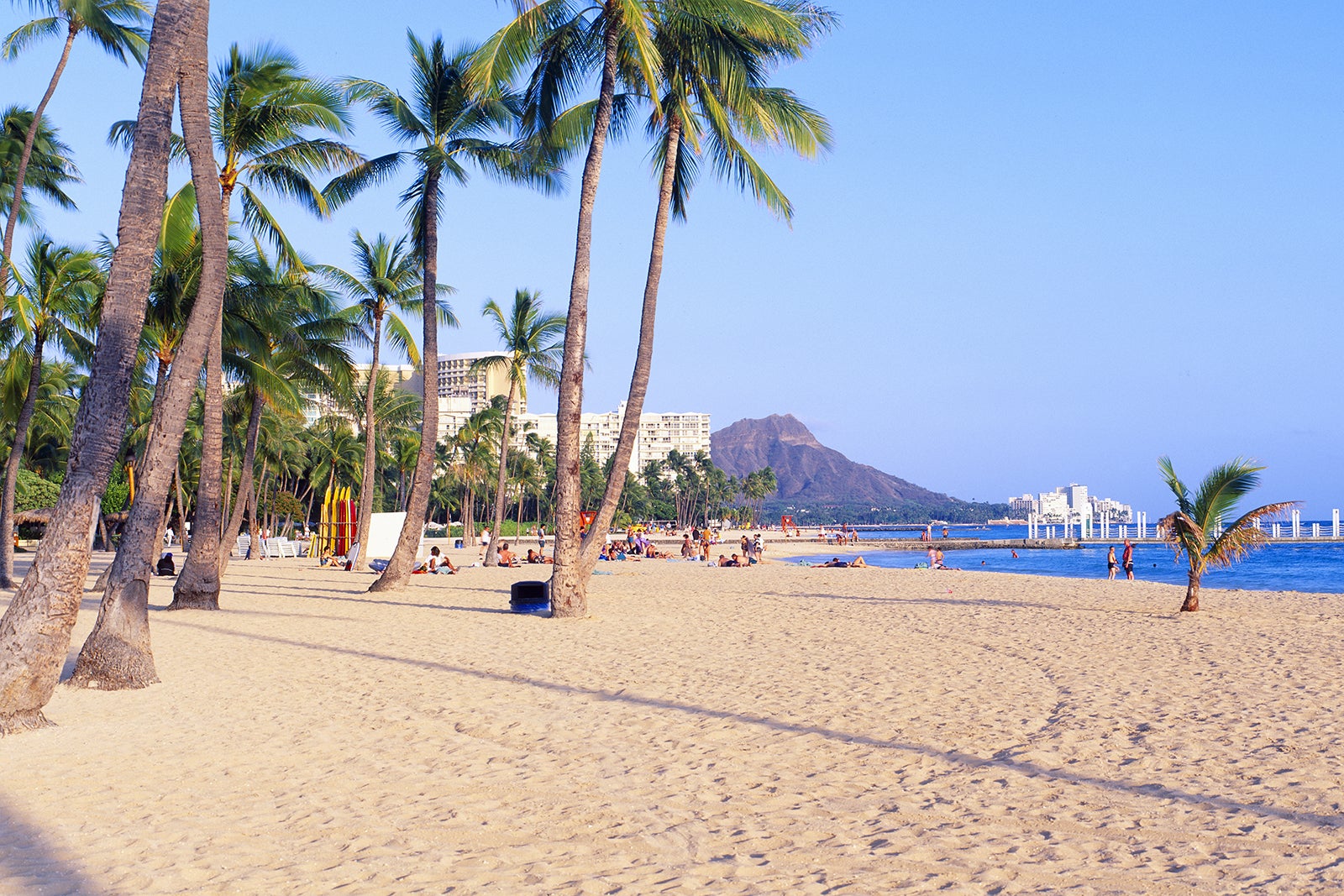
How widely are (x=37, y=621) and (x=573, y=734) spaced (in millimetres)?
3761

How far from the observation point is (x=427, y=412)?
57.6 feet

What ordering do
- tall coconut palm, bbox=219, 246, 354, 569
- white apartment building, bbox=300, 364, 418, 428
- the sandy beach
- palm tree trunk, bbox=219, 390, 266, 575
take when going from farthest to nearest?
white apartment building, bbox=300, 364, 418, 428
palm tree trunk, bbox=219, 390, 266, 575
tall coconut palm, bbox=219, 246, 354, 569
the sandy beach

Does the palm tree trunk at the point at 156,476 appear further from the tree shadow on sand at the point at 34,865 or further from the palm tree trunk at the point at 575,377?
the palm tree trunk at the point at 575,377

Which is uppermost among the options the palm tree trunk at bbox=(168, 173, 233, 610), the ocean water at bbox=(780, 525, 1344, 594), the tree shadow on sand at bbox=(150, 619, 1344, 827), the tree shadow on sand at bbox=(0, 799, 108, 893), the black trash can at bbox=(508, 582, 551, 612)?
the palm tree trunk at bbox=(168, 173, 233, 610)

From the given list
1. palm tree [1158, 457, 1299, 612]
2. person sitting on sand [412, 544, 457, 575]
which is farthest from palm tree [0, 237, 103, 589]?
palm tree [1158, 457, 1299, 612]

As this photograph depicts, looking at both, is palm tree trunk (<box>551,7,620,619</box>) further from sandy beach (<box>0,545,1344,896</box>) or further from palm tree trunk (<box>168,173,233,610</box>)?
palm tree trunk (<box>168,173,233,610</box>)

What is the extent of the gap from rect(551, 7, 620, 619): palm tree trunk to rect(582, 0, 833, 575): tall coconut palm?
830 mm

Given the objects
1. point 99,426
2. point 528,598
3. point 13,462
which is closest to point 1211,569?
point 528,598

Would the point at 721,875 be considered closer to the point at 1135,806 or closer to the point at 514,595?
the point at 1135,806

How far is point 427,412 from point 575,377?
15.8 feet

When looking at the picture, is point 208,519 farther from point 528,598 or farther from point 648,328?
point 648,328

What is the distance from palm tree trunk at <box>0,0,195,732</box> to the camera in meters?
6.55

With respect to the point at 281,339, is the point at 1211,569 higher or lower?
lower

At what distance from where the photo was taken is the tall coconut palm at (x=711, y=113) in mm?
13906
